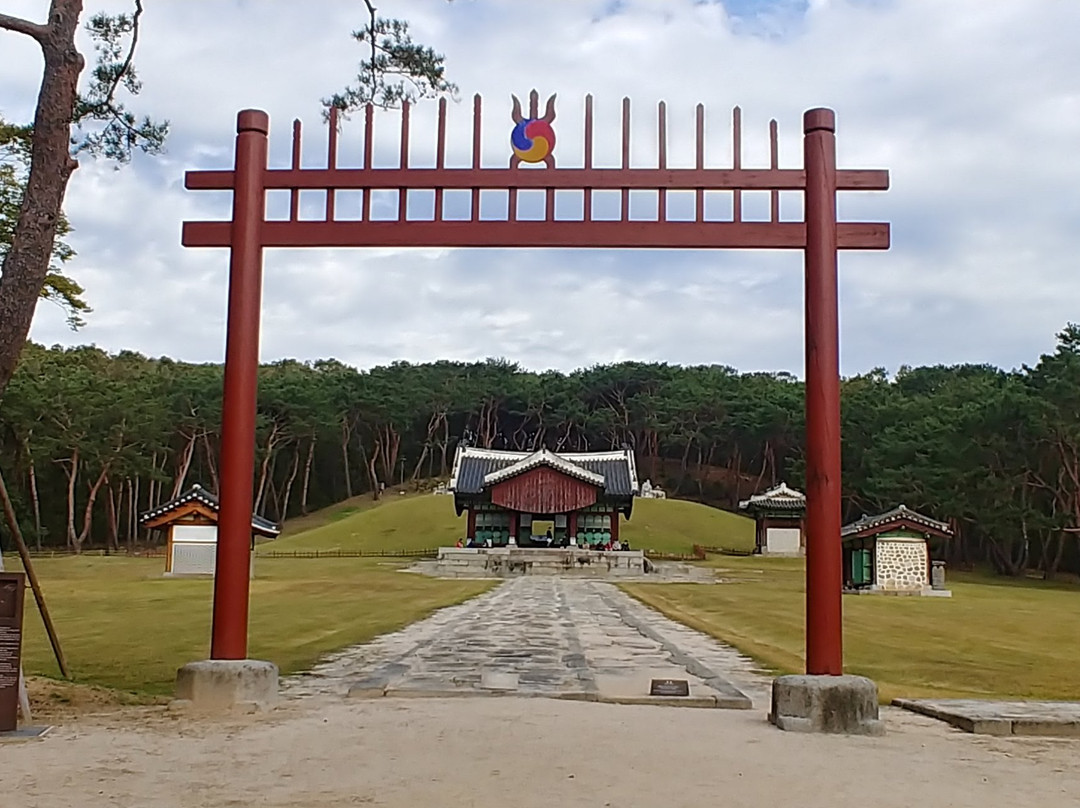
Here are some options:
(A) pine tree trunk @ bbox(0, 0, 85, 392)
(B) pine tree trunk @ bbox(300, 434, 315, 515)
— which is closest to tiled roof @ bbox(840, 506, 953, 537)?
(A) pine tree trunk @ bbox(0, 0, 85, 392)

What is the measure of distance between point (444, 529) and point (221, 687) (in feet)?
146

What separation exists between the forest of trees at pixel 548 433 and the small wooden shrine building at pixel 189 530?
10497 millimetres

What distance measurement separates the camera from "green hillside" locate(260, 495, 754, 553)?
50.7 metres

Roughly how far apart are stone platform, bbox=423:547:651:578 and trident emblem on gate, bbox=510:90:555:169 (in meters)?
31.4

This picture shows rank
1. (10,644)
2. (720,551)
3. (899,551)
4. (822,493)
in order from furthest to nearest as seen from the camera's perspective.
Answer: (720,551), (899,551), (822,493), (10,644)

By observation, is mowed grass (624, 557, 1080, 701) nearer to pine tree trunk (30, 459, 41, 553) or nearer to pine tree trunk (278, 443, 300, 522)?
pine tree trunk (30, 459, 41, 553)

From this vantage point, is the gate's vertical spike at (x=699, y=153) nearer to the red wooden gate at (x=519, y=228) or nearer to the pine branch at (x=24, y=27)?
the red wooden gate at (x=519, y=228)

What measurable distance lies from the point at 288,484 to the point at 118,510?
32.8 ft

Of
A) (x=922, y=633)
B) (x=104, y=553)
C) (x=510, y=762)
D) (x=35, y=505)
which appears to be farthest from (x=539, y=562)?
(x=510, y=762)

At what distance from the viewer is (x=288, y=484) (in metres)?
64.2

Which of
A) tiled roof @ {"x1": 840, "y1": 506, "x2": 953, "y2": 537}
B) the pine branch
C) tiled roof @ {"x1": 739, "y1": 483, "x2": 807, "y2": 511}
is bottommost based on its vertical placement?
tiled roof @ {"x1": 840, "y1": 506, "x2": 953, "y2": 537}

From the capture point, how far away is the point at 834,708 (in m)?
7.85

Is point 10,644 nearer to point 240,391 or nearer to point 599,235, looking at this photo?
point 240,391

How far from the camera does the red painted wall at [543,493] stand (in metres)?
43.8
